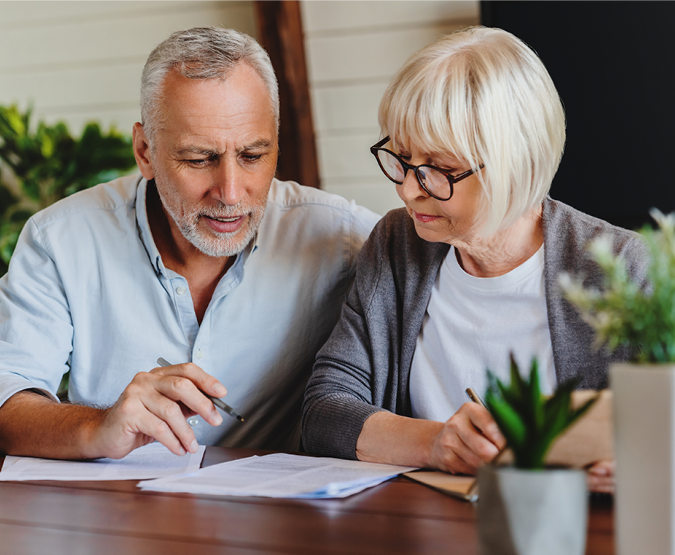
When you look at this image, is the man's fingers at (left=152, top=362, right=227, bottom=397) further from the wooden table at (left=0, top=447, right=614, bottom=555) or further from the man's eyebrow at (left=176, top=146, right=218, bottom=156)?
the man's eyebrow at (left=176, top=146, right=218, bottom=156)

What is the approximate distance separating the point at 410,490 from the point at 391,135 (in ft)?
2.05

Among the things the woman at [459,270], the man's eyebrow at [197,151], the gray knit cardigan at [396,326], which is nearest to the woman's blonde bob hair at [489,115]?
the woman at [459,270]

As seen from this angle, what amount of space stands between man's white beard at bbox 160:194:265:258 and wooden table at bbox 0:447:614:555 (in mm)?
663

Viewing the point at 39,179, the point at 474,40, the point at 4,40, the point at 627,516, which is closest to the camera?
the point at 627,516

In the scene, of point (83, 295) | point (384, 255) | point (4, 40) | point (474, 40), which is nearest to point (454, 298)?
point (384, 255)

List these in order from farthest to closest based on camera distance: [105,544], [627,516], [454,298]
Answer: [454,298] → [105,544] → [627,516]

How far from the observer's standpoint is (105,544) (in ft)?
2.72

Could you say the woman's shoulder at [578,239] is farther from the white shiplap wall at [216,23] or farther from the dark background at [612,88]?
the white shiplap wall at [216,23]

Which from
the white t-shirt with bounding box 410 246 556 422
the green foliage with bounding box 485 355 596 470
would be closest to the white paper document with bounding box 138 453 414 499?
the white t-shirt with bounding box 410 246 556 422

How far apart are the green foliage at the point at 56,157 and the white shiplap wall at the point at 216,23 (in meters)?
0.33

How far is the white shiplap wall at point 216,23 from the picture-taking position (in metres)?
2.71

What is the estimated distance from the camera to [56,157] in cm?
296

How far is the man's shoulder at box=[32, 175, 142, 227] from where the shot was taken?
1.64 meters

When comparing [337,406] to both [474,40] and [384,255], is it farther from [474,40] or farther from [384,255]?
[474,40]
